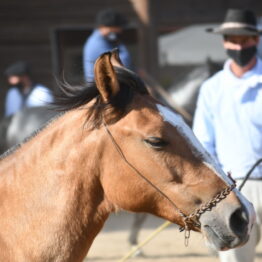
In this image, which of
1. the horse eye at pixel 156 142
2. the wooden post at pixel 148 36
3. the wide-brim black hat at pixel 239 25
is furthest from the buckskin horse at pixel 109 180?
the wooden post at pixel 148 36

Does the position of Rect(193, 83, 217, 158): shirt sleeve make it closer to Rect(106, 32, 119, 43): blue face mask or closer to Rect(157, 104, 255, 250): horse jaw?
Rect(157, 104, 255, 250): horse jaw

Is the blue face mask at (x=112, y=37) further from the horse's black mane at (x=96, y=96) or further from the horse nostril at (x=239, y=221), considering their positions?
the horse nostril at (x=239, y=221)

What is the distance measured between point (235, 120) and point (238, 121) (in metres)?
0.02

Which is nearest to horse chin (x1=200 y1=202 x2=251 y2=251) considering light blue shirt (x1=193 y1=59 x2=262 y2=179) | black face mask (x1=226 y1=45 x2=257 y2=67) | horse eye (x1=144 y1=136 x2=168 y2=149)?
horse eye (x1=144 y1=136 x2=168 y2=149)

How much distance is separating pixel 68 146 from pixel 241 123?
178cm

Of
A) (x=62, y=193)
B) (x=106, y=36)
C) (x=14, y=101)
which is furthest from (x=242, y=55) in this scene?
(x=14, y=101)

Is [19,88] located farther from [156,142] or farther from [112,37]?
[156,142]

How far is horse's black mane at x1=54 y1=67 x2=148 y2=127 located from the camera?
352 cm

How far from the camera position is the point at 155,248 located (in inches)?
345

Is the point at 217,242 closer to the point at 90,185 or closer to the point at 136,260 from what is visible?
the point at 90,185

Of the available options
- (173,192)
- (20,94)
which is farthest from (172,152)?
(20,94)

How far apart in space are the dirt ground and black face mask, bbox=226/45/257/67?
3129mm

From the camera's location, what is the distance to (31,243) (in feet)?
11.3

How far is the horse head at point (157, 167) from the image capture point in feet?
11.1
